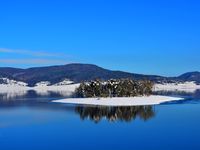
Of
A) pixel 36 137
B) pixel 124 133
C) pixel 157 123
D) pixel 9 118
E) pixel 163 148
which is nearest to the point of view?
pixel 163 148

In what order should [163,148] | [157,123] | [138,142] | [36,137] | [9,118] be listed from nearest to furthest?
[163,148], [138,142], [36,137], [157,123], [9,118]

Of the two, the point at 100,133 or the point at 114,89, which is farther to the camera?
the point at 114,89

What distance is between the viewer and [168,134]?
190ft

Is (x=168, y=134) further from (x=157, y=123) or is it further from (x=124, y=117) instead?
(x=124, y=117)

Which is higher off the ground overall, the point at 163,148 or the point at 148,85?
the point at 148,85

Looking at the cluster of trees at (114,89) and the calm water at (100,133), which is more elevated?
the cluster of trees at (114,89)

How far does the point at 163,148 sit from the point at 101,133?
14.9m

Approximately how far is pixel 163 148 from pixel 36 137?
18.8m

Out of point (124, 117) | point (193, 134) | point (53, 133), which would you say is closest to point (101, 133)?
point (53, 133)

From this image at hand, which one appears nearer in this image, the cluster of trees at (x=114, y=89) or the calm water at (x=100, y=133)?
the calm water at (x=100, y=133)

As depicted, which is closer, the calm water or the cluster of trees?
the calm water

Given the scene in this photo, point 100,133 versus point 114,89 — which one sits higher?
point 114,89

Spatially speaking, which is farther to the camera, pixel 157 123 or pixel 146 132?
pixel 157 123

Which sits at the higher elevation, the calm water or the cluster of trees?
the cluster of trees
